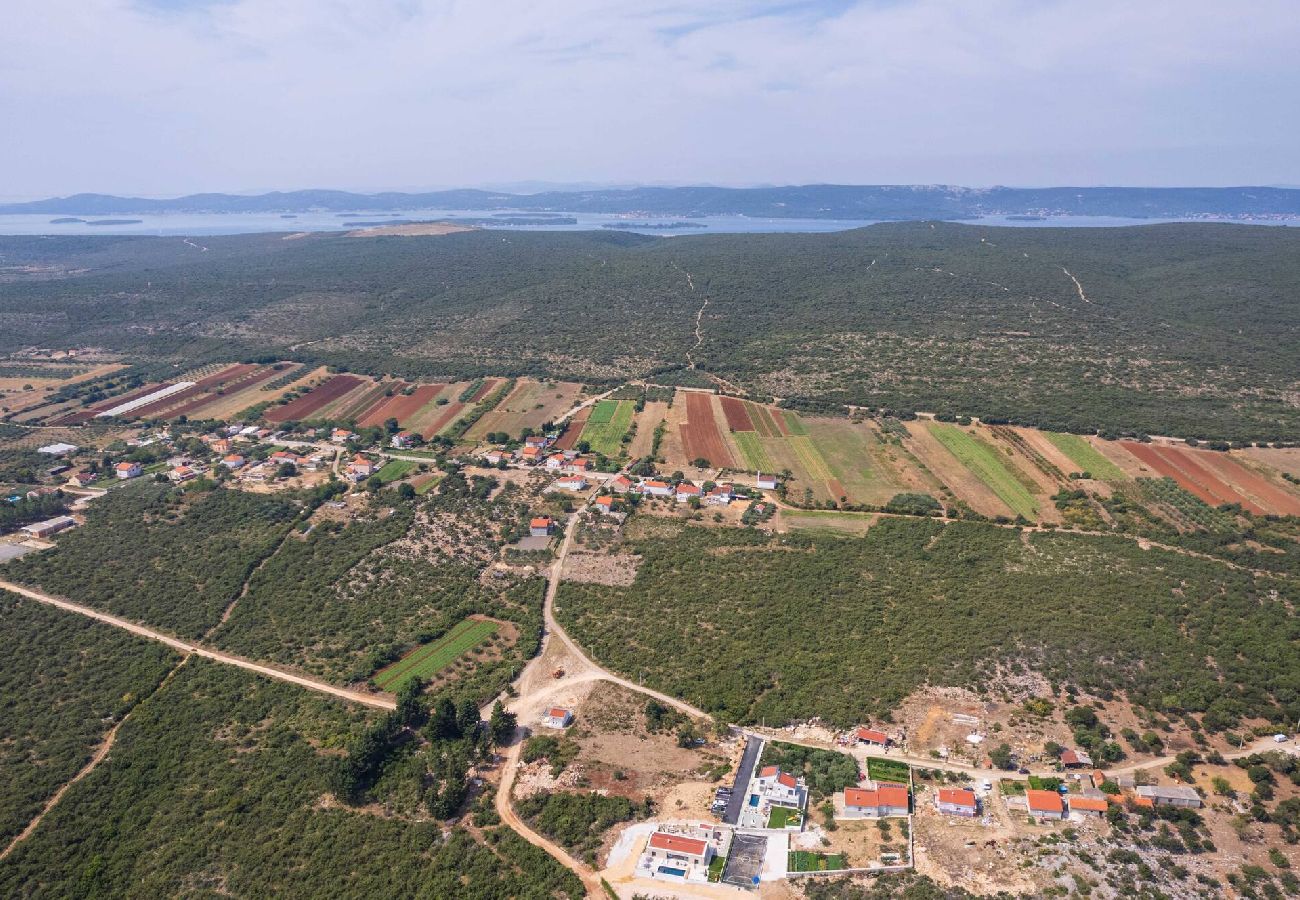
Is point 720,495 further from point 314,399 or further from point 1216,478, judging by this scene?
point 314,399

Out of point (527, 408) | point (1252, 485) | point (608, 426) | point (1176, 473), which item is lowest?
point (1252, 485)

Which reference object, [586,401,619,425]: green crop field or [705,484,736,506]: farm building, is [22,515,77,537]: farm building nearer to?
[586,401,619,425]: green crop field

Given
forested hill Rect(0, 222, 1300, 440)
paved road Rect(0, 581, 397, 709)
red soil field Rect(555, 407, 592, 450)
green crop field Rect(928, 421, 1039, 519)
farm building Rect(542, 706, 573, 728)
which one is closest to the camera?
farm building Rect(542, 706, 573, 728)

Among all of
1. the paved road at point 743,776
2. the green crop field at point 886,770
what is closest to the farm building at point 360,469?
the paved road at point 743,776

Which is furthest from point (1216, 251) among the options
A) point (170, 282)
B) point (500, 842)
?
point (170, 282)

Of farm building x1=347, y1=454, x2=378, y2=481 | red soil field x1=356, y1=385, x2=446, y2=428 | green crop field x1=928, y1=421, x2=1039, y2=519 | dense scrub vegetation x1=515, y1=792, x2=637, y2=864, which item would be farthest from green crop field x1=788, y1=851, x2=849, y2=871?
red soil field x1=356, y1=385, x2=446, y2=428

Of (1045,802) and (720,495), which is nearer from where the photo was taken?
(1045,802)

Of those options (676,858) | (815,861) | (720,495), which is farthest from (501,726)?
(720,495)

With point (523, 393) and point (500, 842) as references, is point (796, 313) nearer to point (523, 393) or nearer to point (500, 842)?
point (523, 393)
